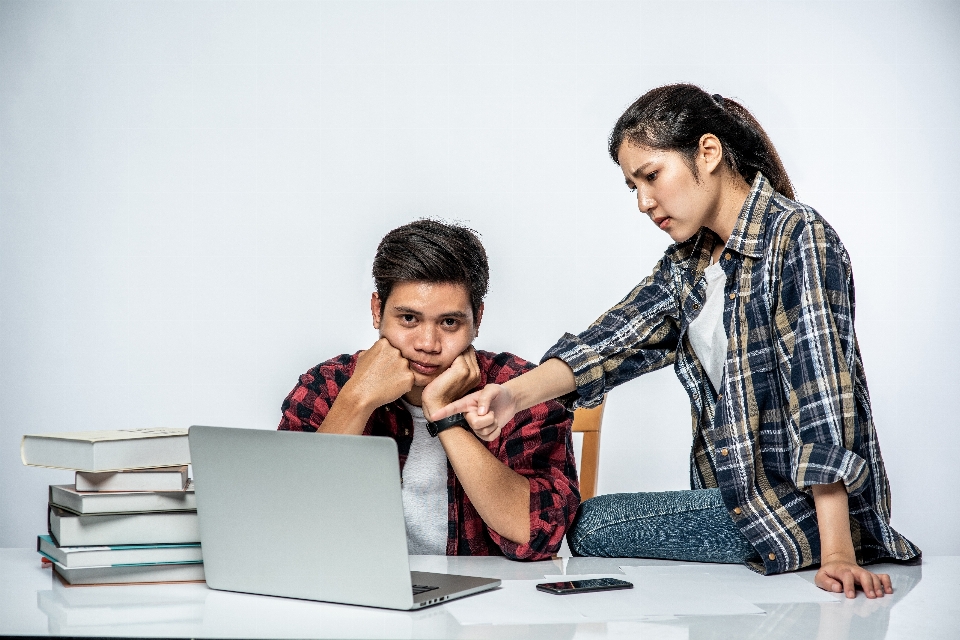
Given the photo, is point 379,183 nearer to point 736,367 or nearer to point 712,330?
point 712,330

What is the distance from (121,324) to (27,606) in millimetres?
1743

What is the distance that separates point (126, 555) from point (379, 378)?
53cm

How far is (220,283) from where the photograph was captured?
2629 millimetres

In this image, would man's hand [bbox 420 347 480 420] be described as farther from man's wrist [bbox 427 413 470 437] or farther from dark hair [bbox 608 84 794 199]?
dark hair [bbox 608 84 794 199]

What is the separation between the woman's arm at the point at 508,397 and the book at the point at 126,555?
0.37m

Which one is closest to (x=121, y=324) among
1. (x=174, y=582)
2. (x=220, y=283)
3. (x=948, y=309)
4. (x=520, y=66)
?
(x=220, y=283)

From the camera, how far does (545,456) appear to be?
1.50 metres

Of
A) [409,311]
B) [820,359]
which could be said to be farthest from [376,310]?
[820,359]

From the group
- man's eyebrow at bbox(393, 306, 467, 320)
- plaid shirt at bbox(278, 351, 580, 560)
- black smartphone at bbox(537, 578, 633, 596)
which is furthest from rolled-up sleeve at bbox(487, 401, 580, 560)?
black smartphone at bbox(537, 578, 633, 596)

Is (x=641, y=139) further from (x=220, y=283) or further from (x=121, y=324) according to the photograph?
(x=121, y=324)

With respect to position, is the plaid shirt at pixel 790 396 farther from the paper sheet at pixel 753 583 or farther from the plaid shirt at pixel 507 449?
the plaid shirt at pixel 507 449

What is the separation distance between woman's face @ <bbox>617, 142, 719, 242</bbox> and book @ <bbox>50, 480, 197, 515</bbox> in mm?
785

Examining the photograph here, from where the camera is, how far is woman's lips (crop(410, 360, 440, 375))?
5.15 feet

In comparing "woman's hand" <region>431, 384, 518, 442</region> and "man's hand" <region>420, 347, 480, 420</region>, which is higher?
"man's hand" <region>420, 347, 480, 420</region>
